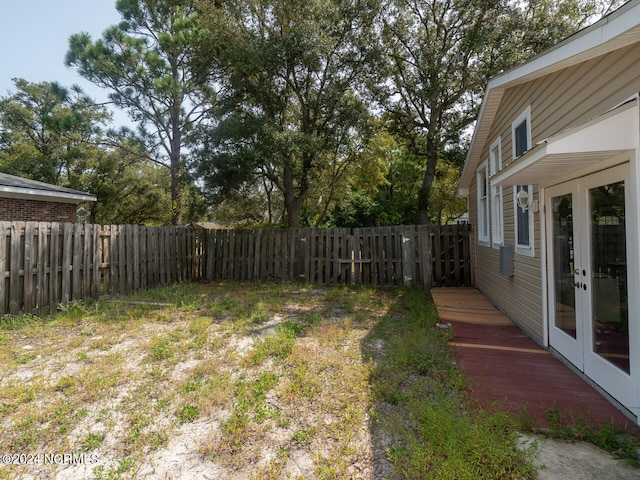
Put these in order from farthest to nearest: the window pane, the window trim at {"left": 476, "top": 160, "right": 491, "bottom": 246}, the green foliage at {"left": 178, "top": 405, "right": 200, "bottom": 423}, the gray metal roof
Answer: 1. the gray metal roof
2. the window trim at {"left": 476, "top": 160, "right": 491, "bottom": 246}
3. the window pane
4. the green foliage at {"left": 178, "top": 405, "right": 200, "bottom": 423}

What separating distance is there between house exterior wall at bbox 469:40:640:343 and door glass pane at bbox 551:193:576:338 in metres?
0.34

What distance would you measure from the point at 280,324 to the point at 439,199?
18.2m

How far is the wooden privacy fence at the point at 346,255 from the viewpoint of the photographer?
8.51 meters

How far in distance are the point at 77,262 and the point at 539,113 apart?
25.5 feet

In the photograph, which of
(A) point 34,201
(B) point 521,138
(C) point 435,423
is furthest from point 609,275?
(A) point 34,201

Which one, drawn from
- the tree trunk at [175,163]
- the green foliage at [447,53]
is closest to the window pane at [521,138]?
the green foliage at [447,53]

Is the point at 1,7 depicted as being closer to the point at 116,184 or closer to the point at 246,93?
the point at 246,93

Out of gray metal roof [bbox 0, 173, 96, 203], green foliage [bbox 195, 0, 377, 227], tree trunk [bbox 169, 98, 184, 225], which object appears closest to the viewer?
gray metal roof [bbox 0, 173, 96, 203]

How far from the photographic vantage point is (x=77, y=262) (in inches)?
245

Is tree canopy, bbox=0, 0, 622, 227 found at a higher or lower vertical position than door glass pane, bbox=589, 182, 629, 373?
higher

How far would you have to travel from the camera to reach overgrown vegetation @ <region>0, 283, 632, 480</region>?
2.09 meters

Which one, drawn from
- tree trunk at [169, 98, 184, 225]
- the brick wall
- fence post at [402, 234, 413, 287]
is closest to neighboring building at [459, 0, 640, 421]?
fence post at [402, 234, 413, 287]

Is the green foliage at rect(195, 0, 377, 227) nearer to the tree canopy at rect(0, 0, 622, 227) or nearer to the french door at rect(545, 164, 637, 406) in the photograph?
the tree canopy at rect(0, 0, 622, 227)

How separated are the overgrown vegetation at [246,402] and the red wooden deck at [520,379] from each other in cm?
23
